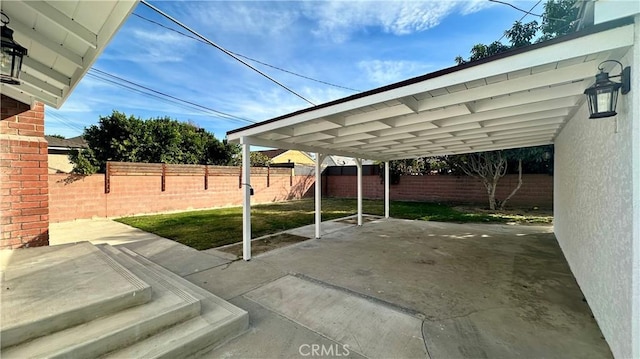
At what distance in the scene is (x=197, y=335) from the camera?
2207 mm

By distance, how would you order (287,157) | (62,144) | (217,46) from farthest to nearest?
(287,157) < (62,144) < (217,46)

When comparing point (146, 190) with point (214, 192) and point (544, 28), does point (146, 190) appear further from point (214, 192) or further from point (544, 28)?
point (544, 28)

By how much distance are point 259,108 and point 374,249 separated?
13.8 meters

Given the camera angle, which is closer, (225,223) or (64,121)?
(225,223)

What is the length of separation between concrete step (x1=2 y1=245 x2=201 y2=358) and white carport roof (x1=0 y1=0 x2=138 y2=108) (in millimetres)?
2290

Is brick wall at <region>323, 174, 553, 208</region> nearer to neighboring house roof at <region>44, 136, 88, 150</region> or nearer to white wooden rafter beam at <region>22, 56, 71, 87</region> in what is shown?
white wooden rafter beam at <region>22, 56, 71, 87</region>

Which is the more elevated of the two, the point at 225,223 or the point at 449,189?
the point at 449,189

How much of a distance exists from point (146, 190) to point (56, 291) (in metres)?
9.53

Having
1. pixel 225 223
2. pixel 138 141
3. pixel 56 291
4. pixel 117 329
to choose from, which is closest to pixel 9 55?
pixel 56 291

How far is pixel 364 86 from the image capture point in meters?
11.4

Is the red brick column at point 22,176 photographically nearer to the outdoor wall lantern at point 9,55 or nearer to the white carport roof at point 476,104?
the outdoor wall lantern at point 9,55

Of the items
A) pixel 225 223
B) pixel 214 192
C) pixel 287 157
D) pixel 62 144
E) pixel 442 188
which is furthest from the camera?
pixel 287 157

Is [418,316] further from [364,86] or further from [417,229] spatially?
[364,86]

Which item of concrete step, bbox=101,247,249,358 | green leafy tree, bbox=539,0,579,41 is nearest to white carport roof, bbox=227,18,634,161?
concrete step, bbox=101,247,249,358
